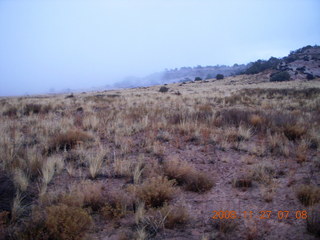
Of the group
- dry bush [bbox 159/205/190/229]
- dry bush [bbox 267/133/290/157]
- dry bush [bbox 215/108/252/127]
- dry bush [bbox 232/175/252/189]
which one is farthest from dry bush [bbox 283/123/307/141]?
dry bush [bbox 159/205/190/229]

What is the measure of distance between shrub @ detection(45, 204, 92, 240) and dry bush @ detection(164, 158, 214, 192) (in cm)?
194

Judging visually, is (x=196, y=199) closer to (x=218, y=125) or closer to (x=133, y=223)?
(x=133, y=223)

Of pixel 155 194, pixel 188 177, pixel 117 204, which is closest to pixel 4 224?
pixel 117 204

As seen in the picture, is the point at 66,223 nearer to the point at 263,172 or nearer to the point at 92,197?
the point at 92,197

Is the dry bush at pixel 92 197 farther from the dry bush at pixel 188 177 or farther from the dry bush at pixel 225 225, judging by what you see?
the dry bush at pixel 225 225

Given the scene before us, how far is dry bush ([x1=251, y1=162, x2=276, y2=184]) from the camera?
13.6 feet

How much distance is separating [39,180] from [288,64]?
6392cm

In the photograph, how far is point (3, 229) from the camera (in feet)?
8.60

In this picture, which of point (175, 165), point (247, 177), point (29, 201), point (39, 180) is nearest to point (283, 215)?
point (247, 177)

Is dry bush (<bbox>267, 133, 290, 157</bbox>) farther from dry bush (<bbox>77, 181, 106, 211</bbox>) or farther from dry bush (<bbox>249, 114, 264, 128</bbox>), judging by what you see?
dry bush (<bbox>77, 181, 106, 211</bbox>)

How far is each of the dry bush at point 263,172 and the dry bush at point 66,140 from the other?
4806mm
